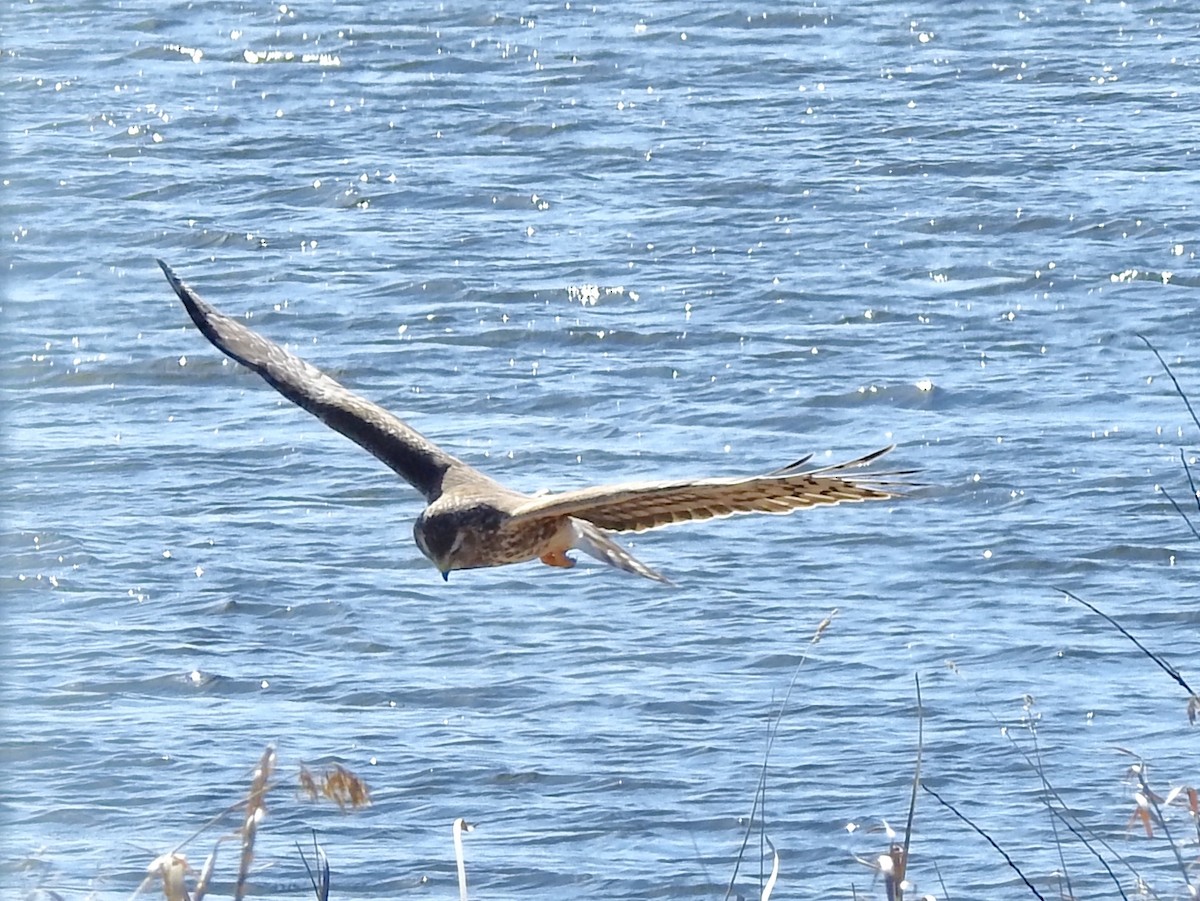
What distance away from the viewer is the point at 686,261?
39.8ft

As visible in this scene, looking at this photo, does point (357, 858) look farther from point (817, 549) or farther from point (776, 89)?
point (776, 89)

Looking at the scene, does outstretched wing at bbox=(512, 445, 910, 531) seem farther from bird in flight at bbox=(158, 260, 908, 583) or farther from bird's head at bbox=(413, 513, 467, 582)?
bird's head at bbox=(413, 513, 467, 582)

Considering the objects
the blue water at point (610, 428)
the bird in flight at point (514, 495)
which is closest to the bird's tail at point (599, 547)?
the bird in flight at point (514, 495)

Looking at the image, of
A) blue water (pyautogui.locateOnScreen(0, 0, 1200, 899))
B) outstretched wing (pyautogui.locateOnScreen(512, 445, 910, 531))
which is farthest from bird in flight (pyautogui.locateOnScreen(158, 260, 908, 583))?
blue water (pyautogui.locateOnScreen(0, 0, 1200, 899))

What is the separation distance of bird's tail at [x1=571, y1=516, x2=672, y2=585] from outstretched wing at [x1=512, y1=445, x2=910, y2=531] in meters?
0.05

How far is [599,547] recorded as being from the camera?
503 cm

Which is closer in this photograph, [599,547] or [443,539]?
[599,547]

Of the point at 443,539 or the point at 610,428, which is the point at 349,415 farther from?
the point at 610,428

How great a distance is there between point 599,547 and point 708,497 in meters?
0.53

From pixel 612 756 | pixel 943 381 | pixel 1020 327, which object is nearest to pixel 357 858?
pixel 612 756

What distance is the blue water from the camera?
23.4 feet

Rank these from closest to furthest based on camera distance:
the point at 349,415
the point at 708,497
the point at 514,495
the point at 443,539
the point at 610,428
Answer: the point at 708,497 → the point at 443,539 → the point at 514,495 → the point at 349,415 → the point at 610,428

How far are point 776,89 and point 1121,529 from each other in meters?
6.59

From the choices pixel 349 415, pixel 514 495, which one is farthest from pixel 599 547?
pixel 349 415
